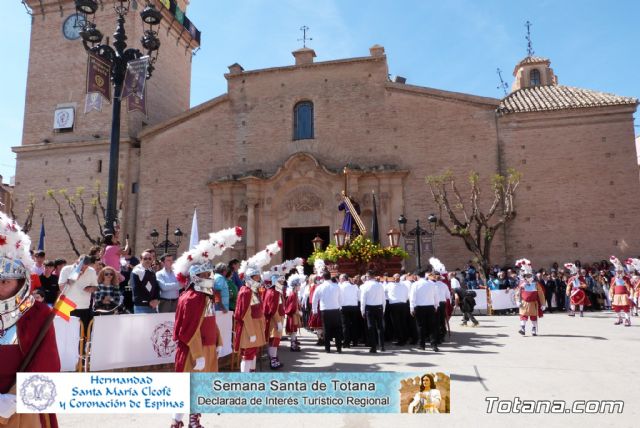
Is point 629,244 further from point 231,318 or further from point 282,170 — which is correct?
point 231,318

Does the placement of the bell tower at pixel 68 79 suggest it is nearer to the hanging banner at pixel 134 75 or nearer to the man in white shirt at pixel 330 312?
the hanging banner at pixel 134 75

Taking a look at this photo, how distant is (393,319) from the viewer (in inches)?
493

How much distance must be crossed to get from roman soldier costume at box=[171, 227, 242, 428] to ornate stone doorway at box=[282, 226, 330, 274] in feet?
65.6

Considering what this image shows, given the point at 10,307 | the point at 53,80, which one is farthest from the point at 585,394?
the point at 53,80

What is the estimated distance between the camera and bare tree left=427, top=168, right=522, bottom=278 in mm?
21719

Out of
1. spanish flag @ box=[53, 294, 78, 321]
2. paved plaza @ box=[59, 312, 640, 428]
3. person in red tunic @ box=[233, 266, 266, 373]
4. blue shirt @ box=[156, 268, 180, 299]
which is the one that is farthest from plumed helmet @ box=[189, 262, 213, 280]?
blue shirt @ box=[156, 268, 180, 299]

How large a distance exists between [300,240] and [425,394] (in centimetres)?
A: 2414

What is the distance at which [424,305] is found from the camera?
11305mm

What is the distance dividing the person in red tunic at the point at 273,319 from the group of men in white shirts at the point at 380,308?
58.1 inches

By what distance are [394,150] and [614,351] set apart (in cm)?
1679

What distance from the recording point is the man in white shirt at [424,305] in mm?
11281

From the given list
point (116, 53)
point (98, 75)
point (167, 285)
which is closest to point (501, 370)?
point (167, 285)

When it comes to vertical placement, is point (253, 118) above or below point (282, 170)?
above

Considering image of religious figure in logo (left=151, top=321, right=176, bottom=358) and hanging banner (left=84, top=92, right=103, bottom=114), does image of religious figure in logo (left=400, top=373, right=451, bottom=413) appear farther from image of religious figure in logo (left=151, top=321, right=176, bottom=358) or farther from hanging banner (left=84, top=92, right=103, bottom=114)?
hanging banner (left=84, top=92, right=103, bottom=114)
